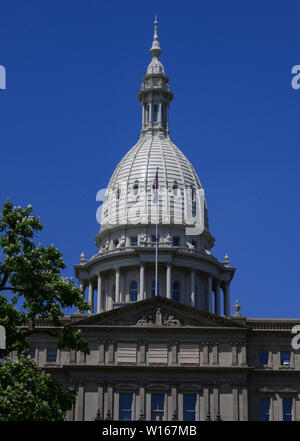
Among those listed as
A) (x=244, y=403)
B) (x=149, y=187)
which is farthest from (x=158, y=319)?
(x=149, y=187)

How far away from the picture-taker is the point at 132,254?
105 metres

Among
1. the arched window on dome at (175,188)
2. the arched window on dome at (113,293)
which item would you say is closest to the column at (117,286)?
the arched window on dome at (113,293)

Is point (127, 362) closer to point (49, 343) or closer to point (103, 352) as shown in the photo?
point (103, 352)

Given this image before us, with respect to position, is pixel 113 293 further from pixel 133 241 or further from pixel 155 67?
pixel 155 67

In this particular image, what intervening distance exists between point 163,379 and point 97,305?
29.8m

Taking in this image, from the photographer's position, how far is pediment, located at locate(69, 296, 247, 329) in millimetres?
79000

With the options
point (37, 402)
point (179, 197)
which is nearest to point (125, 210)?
point (179, 197)

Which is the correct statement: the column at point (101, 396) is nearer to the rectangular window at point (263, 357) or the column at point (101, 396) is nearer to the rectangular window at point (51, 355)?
the rectangular window at point (51, 355)

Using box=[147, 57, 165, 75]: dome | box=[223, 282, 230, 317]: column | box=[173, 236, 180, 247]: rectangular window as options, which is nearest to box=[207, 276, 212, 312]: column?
box=[223, 282, 230, 317]: column

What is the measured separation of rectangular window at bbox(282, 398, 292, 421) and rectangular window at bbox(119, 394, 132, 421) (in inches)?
530

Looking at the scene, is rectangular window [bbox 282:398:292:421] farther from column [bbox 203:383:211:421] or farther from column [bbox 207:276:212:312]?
column [bbox 207:276:212:312]

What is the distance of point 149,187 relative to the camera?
113 m

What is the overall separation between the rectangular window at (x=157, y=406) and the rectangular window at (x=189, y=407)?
190 centimetres

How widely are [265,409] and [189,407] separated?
6816 mm
